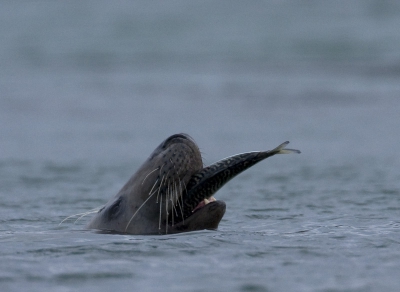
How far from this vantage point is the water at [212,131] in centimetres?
681

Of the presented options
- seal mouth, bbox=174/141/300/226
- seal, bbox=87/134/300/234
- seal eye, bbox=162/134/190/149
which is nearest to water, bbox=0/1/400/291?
seal, bbox=87/134/300/234

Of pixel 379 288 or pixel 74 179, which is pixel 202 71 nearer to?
pixel 74 179

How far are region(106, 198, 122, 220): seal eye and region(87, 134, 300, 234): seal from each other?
0.10 meters

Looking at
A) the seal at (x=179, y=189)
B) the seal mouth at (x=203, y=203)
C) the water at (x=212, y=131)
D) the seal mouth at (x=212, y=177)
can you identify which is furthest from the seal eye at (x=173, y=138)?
the water at (x=212, y=131)

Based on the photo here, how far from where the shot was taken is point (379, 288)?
242 inches

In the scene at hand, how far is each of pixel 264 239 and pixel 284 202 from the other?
9.96 ft

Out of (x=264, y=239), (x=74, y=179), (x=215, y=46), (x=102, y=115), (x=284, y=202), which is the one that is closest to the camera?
(x=264, y=239)

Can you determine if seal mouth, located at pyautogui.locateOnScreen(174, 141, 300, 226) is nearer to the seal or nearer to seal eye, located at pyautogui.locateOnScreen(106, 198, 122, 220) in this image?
the seal

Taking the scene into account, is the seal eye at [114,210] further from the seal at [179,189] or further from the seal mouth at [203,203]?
the seal mouth at [203,203]

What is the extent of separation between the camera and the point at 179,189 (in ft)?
24.7

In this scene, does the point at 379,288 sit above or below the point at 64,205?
below

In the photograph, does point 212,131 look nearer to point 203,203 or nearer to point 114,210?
point 114,210

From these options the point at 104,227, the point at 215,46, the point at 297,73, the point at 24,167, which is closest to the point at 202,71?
the point at 297,73

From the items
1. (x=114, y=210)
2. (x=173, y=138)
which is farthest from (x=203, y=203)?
(x=114, y=210)
